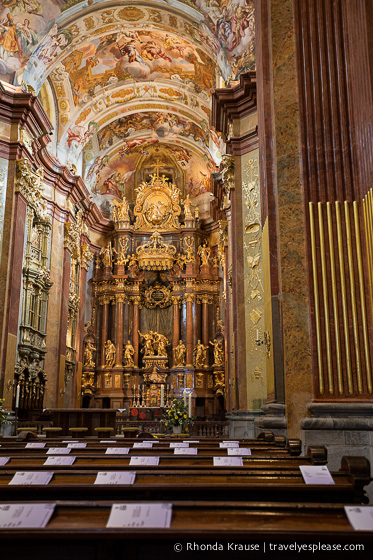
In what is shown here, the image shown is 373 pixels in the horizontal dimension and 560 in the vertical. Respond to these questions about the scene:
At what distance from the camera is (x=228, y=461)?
3861 millimetres

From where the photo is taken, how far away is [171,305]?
26.1 meters

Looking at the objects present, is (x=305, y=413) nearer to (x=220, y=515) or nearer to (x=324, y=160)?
(x=324, y=160)

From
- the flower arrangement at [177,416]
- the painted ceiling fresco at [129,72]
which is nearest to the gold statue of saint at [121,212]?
the painted ceiling fresco at [129,72]

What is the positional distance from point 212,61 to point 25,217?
8721 millimetres

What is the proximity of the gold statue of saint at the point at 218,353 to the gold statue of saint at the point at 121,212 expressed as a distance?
7.32 m

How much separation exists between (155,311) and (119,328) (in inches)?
80.3

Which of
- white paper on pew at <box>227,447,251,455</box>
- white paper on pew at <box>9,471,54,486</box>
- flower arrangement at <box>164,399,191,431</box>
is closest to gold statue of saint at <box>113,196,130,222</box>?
flower arrangement at <box>164,399,191,431</box>

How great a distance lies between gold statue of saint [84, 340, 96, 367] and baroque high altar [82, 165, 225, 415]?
0.04 metres

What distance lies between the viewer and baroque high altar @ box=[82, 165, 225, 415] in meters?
24.0

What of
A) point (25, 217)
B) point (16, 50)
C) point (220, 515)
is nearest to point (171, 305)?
point (25, 217)

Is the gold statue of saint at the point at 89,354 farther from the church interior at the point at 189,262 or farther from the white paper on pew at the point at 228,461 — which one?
the white paper on pew at the point at 228,461

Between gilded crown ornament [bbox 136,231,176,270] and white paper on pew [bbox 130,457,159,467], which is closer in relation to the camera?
white paper on pew [bbox 130,457,159,467]

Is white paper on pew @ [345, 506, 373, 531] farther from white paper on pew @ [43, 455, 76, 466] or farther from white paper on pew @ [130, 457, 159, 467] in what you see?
white paper on pew @ [43, 455, 76, 466]
